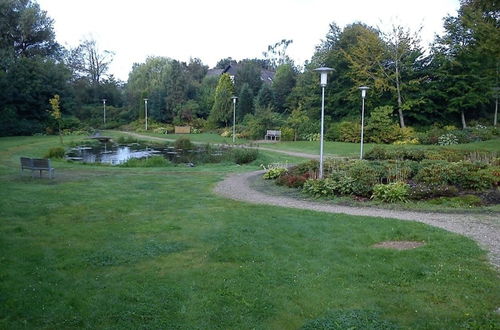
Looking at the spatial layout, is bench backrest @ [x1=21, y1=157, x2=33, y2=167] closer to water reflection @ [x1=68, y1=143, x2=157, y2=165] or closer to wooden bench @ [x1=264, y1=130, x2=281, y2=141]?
water reflection @ [x1=68, y1=143, x2=157, y2=165]

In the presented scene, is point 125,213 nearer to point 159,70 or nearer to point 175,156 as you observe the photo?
point 175,156

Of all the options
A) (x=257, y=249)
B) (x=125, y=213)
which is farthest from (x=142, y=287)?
(x=125, y=213)

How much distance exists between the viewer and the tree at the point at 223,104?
41844mm

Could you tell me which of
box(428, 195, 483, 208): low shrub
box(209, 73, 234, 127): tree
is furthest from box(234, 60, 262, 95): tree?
box(428, 195, 483, 208): low shrub

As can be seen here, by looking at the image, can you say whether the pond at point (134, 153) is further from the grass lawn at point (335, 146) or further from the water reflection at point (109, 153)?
the grass lawn at point (335, 146)

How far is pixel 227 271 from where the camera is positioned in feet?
18.0

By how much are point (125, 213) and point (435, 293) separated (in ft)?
20.0

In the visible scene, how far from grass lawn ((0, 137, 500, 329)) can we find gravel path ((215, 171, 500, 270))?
0.46m

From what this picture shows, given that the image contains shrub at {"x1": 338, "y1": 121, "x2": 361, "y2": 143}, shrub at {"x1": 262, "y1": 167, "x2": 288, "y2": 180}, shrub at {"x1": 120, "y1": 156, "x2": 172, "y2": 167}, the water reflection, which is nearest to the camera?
shrub at {"x1": 262, "y1": 167, "x2": 288, "y2": 180}

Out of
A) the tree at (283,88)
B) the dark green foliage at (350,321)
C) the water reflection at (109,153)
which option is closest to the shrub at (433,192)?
the dark green foliage at (350,321)

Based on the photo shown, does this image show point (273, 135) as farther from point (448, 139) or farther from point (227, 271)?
point (227, 271)

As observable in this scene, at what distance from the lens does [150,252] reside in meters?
6.23

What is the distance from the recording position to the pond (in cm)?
2212

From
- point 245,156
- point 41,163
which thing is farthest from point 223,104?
point 41,163
